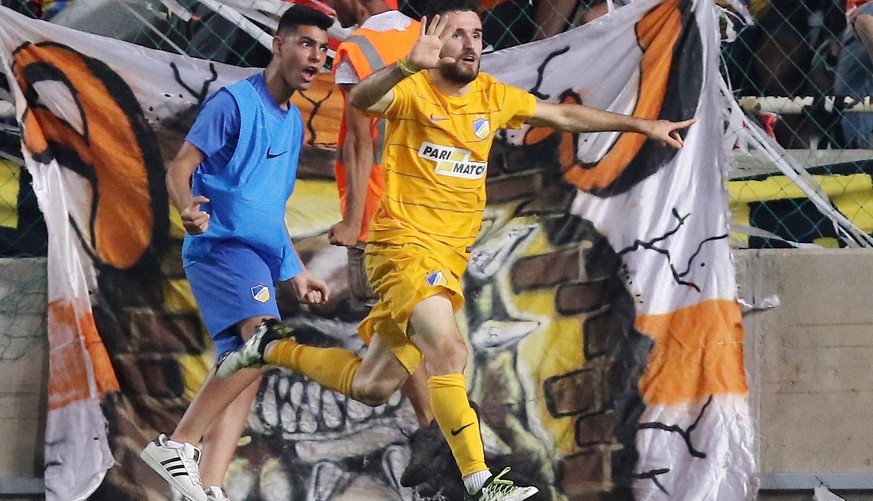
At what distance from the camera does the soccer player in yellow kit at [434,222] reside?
17.2 feet

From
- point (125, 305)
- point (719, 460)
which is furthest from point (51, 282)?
point (719, 460)

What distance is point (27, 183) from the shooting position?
658cm

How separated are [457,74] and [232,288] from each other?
1.33 meters

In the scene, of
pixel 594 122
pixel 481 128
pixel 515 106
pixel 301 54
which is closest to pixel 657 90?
pixel 594 122

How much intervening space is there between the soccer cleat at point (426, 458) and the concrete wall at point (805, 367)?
1.34 m

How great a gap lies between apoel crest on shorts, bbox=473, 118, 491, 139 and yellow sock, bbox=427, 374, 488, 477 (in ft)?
2.97

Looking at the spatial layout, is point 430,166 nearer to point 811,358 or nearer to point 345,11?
point 345,11

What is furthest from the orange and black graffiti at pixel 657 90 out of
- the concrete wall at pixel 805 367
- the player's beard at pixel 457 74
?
the player's beard at pixel 457 74

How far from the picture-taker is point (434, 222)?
5426mm

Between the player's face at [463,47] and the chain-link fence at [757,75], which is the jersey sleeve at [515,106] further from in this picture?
the chain-link fence at [757,75]

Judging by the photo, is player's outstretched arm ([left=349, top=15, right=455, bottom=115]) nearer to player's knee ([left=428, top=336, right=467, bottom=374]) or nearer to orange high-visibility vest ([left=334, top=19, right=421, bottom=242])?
orange high-visibility vest ([left=334, top=19, right=421, bottom=242])

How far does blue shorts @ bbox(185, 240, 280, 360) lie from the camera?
19.7 feet

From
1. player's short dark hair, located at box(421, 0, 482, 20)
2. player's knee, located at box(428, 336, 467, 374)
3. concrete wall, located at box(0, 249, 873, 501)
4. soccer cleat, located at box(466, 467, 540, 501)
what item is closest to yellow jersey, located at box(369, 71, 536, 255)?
player's short dark hair, located at box(421, 0, 482, 20)

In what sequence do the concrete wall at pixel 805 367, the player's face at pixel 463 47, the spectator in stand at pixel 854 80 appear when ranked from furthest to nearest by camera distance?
the spectator in stand at pixel 854 80 < the concrete wall at pixel 805 367 < the player's face at pixel 463 47
